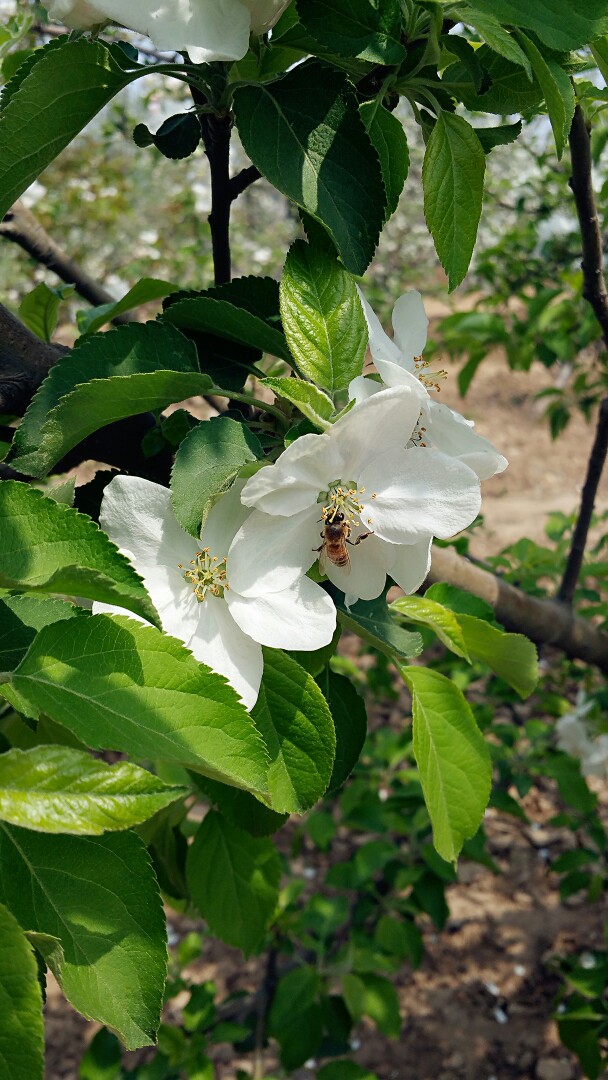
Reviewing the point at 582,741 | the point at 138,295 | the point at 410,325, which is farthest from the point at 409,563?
the point at 582,741

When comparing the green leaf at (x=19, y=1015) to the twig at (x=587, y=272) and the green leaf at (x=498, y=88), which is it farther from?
the twig at (x=587, y=272)

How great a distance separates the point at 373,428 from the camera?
727 mm

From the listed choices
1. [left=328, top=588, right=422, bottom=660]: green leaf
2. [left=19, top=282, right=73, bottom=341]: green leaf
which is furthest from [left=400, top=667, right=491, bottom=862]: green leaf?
[left=19, top=282, right=73, bottom=341]: green leaf

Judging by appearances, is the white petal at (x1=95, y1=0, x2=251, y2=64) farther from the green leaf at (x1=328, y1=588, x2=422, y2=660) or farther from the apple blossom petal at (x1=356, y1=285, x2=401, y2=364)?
the green leaf at (x1=328, y1=588, x2=422, y2=660)

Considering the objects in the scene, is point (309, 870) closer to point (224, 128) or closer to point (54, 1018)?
point (54, 1018)

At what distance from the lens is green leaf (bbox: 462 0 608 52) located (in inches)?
27.8

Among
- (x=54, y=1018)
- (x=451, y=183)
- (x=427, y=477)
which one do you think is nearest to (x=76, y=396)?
(x=427, y=477)

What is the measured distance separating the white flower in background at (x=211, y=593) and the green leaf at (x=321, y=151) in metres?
0.24

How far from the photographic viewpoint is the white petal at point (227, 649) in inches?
28.6

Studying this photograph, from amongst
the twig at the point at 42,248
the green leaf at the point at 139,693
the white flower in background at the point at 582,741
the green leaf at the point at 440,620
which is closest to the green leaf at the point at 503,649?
the green leaf at the point at 440,620

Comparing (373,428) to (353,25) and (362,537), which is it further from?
(353,25)

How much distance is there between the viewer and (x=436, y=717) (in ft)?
2.82

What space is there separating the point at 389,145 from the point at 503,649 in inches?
19.2

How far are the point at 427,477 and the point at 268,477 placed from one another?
13 cm
